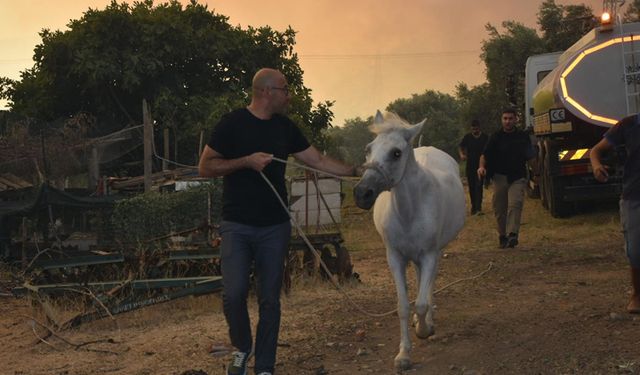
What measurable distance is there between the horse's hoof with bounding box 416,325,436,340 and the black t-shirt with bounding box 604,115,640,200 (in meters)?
1.91

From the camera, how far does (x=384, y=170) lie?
15.6 feet

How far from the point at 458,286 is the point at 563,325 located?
2.14m

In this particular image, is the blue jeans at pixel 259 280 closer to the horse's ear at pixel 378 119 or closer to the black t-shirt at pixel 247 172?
the black t-shirt at pixel 247 172

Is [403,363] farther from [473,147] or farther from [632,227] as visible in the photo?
[473,147]

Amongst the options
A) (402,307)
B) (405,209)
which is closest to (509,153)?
(405,209)

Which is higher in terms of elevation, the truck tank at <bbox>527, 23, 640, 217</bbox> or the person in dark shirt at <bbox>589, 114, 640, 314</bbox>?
the truck tank at <bbox>527, 23, 640, 217</bbox>

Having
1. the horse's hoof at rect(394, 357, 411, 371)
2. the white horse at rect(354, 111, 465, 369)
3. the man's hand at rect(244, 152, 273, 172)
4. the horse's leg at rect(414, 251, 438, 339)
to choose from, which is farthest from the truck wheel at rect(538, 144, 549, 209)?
the man's hand at rect(244, 152, 273, 172)

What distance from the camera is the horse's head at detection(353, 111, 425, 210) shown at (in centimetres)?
457

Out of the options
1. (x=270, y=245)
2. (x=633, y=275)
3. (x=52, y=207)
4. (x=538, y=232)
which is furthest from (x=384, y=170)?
(x=538, y=232)

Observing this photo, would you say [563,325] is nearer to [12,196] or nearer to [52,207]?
[52,207]

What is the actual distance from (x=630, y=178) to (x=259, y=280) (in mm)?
3109

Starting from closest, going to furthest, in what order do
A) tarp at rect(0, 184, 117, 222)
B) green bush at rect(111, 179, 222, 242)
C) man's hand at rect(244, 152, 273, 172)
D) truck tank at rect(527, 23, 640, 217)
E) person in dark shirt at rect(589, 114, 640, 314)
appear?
man's hand at rect(244, 152, 273, 172)
person in dark shirt at rect(589, 114, 640, 314)
tarp at rect(0, 184, 117, 222)
green bush at rect(111, 179, 222, 242)
truck tank at rect(527, 23, 640, 217)

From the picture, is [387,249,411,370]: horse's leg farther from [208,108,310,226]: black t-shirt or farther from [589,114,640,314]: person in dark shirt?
[589,114,640,314]: person in dark shirt

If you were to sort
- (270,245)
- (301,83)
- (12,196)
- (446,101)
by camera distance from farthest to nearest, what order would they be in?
(446,101), (301,83), (12,196), (270,245)
